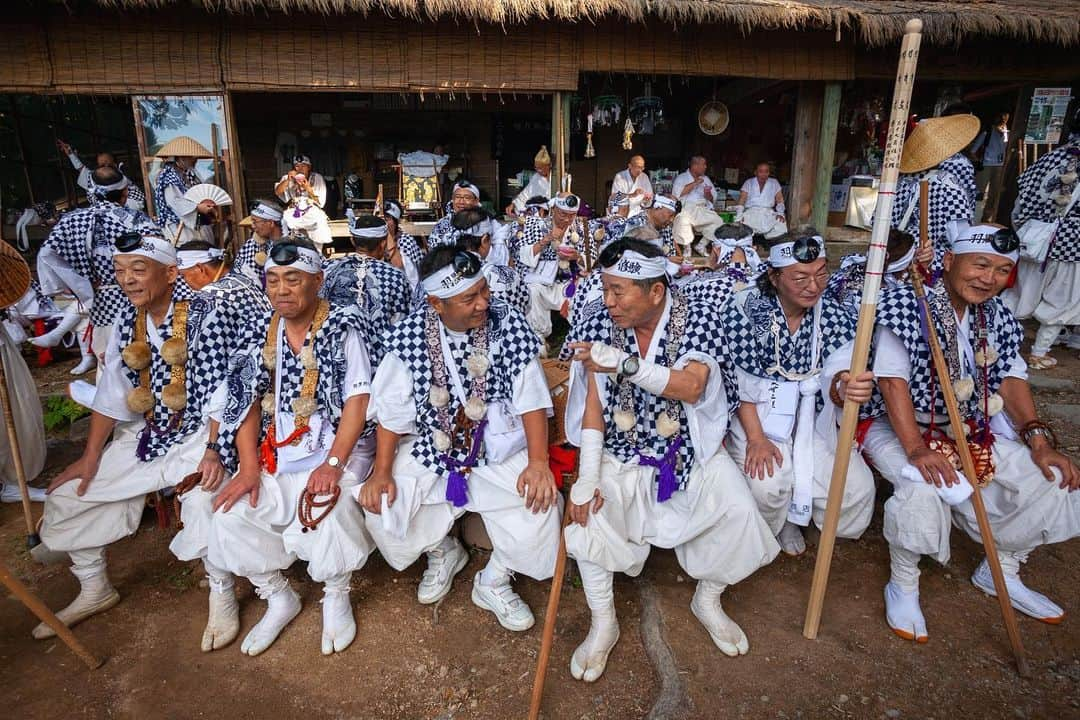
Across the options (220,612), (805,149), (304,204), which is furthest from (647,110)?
(220,612)

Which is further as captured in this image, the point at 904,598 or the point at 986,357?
the point at 986,357

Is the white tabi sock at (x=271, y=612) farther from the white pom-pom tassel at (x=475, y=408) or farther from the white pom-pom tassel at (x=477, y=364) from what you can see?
the white pom-pom tassel at (x=477, y=364)

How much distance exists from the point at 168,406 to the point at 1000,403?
4.13 metres

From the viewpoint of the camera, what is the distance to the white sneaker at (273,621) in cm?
283

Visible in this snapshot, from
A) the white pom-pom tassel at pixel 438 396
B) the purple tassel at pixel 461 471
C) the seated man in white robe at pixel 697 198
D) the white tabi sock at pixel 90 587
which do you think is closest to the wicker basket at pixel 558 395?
the purple tassel at pixel 461 471

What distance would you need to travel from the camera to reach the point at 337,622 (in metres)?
2.88

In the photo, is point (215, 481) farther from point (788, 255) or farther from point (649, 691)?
point (788, 255)

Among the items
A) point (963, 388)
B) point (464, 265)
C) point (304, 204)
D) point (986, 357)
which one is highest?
point (304, 204)

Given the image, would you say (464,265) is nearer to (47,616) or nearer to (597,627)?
(597,627)

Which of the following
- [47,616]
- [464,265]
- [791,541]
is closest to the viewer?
[47,616]

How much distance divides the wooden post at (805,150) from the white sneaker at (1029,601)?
6553 millimetres

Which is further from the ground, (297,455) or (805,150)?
(805,150)

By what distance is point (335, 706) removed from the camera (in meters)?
2.55

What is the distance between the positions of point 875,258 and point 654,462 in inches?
49.7
